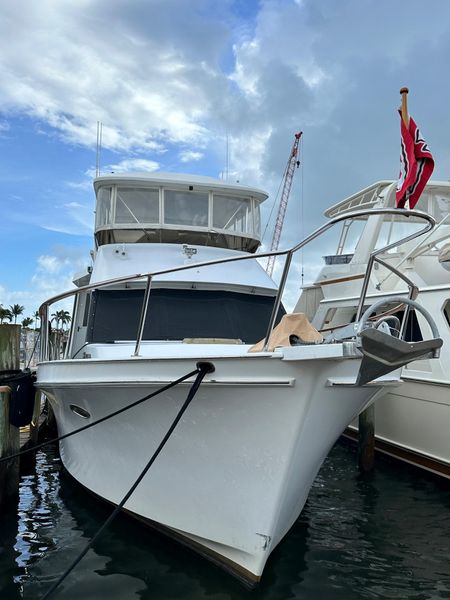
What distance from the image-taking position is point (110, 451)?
5.67 m

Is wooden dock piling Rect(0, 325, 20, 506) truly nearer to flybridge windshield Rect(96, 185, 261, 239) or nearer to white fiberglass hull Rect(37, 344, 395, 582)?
white fiberglass hull Rect(37, 344, 395, 582)

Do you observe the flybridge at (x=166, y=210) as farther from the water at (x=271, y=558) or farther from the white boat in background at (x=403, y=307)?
the water at (x=271, y=558)

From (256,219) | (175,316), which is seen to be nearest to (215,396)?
(175,316)

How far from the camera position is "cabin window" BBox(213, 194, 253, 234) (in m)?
8.55

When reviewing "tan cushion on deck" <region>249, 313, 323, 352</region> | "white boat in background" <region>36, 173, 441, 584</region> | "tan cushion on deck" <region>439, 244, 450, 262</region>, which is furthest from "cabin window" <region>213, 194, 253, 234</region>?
"tan cushion on deck" <region>249, 313, 323, 352</region>

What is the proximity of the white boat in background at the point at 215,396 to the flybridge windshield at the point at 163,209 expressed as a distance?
3.00 ft

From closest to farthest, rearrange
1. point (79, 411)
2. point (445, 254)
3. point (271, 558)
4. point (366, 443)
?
point (271, 558) → point (79, 411) → point (366, 443) → point (445, 254)

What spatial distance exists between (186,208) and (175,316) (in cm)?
225

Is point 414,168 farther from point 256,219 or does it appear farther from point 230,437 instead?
point 230,437

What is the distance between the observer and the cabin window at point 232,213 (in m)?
8.55

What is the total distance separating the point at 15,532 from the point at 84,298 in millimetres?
3168

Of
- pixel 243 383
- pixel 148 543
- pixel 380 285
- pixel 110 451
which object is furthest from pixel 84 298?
pixel 380 285

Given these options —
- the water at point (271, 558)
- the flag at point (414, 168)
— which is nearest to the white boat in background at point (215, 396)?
the water at point (271, 558)

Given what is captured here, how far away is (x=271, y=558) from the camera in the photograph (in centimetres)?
528
